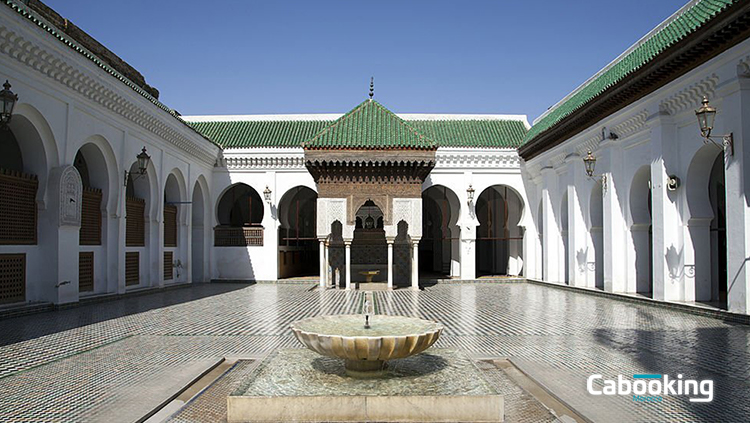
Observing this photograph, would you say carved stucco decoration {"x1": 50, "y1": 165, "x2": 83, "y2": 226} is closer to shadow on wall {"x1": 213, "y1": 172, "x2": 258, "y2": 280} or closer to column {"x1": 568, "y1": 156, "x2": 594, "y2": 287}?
shadow on wall {"x1": 213, "y1": 172, "x2": 258, "y2": 280}

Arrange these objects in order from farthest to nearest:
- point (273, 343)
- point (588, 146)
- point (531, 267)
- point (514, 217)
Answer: point (514, 217)
point (531, 267)
point (588, 146)
point (273, 343)

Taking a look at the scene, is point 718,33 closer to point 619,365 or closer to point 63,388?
point 619,365

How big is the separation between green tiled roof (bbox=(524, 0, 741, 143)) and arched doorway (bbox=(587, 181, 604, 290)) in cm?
219

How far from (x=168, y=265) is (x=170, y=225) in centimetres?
108

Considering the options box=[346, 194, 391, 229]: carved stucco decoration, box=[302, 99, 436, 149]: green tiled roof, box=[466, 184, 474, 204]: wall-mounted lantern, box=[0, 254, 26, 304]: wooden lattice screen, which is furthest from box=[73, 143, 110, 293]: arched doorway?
box=[466, 184, 474, 204]: wall-mounted lantern

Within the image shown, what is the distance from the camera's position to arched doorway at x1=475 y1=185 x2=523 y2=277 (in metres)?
17.9

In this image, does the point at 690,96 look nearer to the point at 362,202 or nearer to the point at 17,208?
the point at 362,202

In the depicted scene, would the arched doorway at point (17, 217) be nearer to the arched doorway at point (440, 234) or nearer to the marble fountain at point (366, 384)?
the marble fountain at point (366, 384)

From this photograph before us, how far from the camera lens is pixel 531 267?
16688 mm

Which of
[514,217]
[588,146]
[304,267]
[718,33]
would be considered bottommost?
[304,267]

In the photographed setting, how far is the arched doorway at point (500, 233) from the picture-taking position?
17922mm

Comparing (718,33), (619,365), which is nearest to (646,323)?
(619,365)

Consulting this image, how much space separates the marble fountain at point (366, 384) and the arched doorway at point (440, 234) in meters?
12.0

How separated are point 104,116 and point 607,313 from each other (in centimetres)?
973
